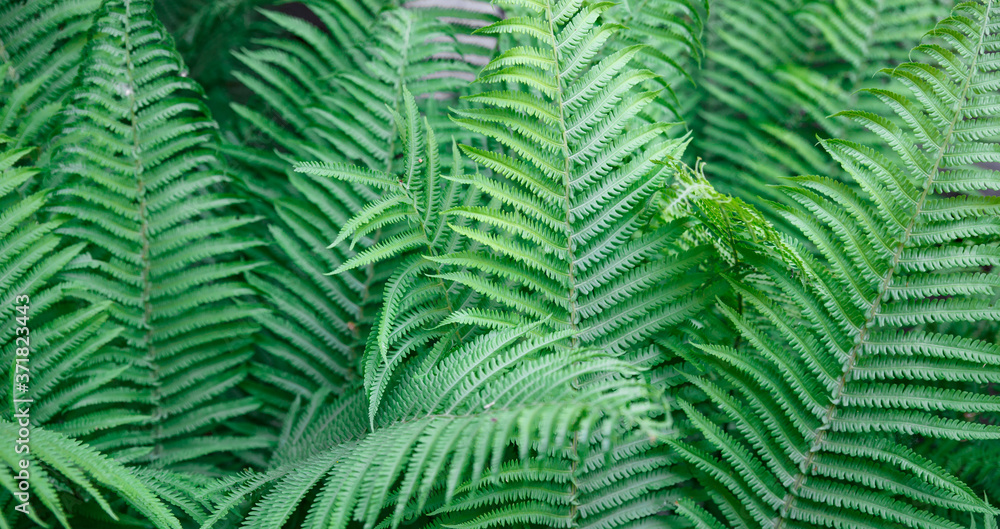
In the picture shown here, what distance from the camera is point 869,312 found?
0.84 m

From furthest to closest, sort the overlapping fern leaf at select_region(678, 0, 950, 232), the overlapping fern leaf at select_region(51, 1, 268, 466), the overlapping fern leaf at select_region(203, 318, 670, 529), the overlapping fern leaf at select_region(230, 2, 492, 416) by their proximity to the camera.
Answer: the overlapping fern leaf at select_region(678, 0, 950, 232), the overlapping fern leaf at select_region(230, 2, 492, 416), the overlapping fern leaf at select_region(51, 1, 268, 466), the overlapping fern leaf at select_region(203, 318, 670, 529)

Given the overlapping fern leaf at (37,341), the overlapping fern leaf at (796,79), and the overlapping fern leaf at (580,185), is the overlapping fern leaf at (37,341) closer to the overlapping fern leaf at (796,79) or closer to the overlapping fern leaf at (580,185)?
the overlapping fern leaf at (580,185)

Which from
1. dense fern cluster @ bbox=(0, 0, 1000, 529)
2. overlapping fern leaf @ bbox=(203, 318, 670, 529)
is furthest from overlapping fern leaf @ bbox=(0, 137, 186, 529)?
overlapping fern leaf @ bbox=(203, 318, 670, 529)

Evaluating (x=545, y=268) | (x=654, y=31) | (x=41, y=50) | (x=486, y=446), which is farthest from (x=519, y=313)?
(x=41, y=50)

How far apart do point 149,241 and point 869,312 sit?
3.95 feet

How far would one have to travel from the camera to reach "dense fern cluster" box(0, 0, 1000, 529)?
78 centimetres

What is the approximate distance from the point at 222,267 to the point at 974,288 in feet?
3.95

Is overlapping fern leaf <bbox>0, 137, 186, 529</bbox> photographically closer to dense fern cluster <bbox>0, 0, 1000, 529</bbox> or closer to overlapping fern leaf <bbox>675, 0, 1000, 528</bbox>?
dense fern cluster <bbox>0, 0, 1000, 529</bbox>

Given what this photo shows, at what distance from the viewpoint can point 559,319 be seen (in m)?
0.88

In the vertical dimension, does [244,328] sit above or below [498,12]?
below

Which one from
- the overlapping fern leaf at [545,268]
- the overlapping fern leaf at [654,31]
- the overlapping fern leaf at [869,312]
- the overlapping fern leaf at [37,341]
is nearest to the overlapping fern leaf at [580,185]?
the overlapping fern leaf at [545,268]

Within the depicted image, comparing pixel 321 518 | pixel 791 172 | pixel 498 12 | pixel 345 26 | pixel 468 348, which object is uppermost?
pixel 498 12

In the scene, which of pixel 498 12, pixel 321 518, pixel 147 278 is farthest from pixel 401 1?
pixel 321 518

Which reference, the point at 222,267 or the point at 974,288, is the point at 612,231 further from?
the point at 222,267
